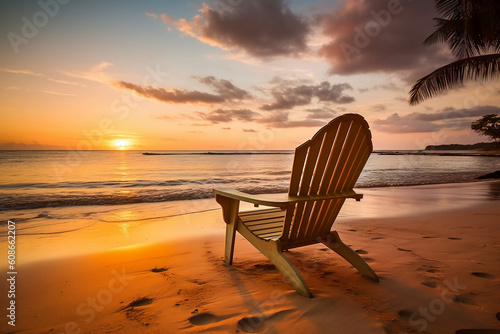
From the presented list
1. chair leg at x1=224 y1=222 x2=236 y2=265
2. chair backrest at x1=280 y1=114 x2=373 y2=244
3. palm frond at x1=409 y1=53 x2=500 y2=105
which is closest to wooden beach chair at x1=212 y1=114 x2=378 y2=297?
chair backrest at x1=280 y1=114 x2=373 y2=244

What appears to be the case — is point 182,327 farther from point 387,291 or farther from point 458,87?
point 458,87

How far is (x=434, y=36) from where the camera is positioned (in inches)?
346

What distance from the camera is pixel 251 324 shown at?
5.44ft

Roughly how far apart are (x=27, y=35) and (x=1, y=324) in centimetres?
436

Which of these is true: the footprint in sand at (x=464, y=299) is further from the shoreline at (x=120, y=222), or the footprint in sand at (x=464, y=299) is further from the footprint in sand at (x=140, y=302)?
the shoreline at (x=120, y=222)

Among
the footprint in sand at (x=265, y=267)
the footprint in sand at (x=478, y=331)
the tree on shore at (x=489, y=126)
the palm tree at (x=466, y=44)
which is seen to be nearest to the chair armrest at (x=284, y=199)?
the footprint in sand at (x=265, y=267)

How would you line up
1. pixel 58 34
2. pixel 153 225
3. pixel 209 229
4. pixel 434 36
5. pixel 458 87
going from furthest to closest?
pixel 434 36, pixel 458 87, pixel 58 34, pixel 153 225, pixel 209 229

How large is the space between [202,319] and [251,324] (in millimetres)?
363

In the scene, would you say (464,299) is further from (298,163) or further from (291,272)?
(298,163)

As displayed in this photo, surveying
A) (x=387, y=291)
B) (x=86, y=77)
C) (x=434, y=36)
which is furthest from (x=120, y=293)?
(x=434, y=36)

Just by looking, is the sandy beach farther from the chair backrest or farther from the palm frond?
the palm frond

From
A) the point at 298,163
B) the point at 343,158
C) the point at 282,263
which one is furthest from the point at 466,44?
the point at 282,263

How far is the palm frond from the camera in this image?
7.17 metres

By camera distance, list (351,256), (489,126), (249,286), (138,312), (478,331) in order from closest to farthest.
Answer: (478,331), (138,312), (249,286), (351,256), (489,126)
